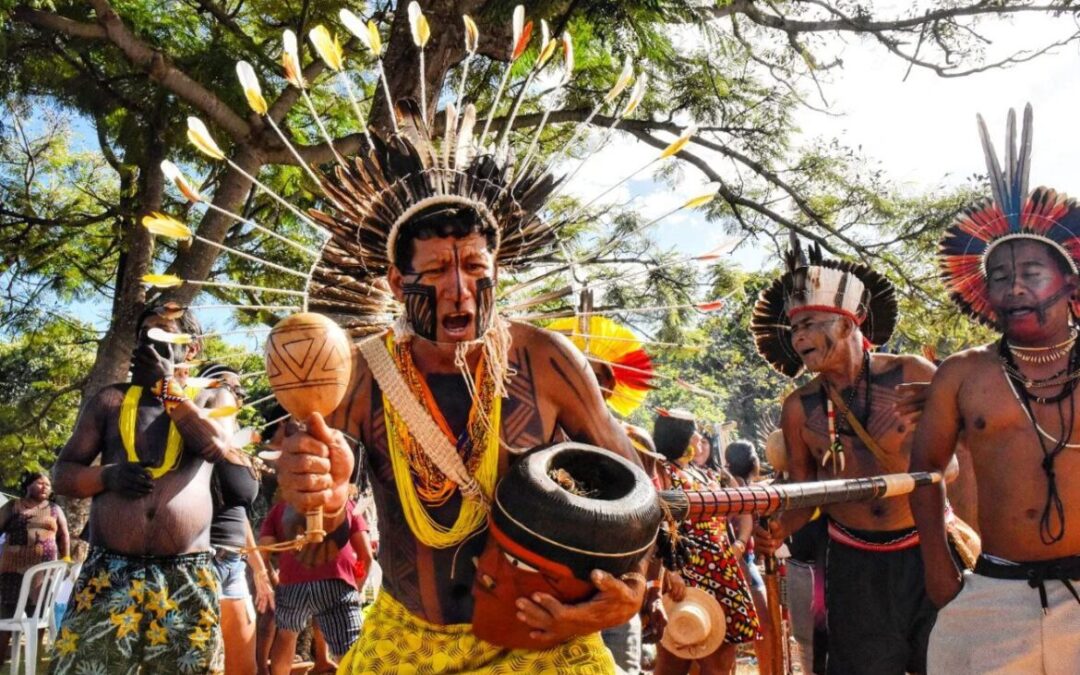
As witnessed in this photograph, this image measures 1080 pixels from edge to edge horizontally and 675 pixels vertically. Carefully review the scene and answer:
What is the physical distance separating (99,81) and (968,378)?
8.42m

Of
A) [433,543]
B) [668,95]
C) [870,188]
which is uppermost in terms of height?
[668,95]

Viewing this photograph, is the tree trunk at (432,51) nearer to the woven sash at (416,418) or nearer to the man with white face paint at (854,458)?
A: the man with white face paint at (854,458)

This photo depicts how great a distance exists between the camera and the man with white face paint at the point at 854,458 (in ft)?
13.8

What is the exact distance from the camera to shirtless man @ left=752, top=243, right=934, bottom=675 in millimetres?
4203

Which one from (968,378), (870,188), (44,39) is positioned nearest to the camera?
(968,378)

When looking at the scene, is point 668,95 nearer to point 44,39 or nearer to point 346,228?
point 44,39

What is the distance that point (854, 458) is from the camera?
4.45 meters

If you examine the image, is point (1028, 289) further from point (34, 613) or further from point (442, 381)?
point (34, 613)

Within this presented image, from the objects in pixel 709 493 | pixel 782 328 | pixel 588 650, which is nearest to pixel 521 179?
pixel 709 493

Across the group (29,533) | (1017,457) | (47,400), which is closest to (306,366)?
(1017,457)

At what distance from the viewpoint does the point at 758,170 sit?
9375 millimetres

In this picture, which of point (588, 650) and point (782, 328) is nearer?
point (588, 650)

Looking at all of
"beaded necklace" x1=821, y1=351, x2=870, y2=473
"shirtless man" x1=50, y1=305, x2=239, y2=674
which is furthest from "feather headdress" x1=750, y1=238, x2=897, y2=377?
"shirtless man" x1=50, y1=305, x2=239, y2=674

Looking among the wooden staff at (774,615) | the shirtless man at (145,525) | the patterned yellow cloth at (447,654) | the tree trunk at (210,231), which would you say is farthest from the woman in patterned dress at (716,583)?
the tree trunk at (210,231)
